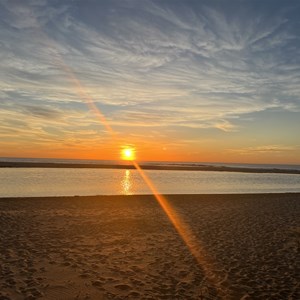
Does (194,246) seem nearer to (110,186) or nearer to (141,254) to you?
(141,254)

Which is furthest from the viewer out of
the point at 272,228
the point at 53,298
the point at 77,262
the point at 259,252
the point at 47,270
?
the point at 272,228

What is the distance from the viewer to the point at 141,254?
11.9 m

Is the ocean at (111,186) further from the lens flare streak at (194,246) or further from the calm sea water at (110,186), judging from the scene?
the lens flare streak at (194,246)

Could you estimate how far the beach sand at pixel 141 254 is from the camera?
8648 millimetres

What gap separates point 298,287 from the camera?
8.96 meters

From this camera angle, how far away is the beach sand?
865 cm

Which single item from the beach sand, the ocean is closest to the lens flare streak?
the beach sand

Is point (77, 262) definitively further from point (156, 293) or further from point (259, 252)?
point (259, 252)

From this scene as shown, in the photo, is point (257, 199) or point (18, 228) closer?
point (18, 228)

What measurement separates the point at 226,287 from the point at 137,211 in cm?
1291

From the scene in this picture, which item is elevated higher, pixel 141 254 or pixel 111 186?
pixel 111 186

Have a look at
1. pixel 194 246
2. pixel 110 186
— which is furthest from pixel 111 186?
pixel 194 246

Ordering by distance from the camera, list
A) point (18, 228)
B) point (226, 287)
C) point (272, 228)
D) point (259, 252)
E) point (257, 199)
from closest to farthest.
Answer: point (226, 287), point (259, 252), point (18, 228), point (272, 228), point (257, 199)

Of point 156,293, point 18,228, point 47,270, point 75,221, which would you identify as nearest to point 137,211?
point 75,221
